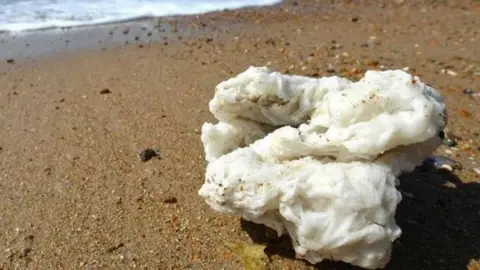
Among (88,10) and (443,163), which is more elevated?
(443,163)

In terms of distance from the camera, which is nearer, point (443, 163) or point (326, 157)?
point (326, 157)

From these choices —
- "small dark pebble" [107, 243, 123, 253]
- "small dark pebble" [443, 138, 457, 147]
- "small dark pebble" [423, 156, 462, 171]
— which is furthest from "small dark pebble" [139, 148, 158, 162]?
"small dark pebble" [443, 138, 457, 147]

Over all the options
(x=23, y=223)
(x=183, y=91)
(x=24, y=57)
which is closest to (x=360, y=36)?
(x=183, y=91)

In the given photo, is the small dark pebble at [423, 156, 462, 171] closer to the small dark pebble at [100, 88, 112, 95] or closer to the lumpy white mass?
the lumpy white mass

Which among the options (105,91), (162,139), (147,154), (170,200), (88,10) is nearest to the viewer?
(170,200)

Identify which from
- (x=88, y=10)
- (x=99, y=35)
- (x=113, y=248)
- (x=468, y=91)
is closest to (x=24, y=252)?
(x=113, y=248)

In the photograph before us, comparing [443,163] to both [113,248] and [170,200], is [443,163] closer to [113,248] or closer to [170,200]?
[170,200]

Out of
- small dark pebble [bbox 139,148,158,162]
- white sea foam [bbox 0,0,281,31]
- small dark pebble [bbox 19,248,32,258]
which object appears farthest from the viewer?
white sea foam [bbox 0,0,281,31]
